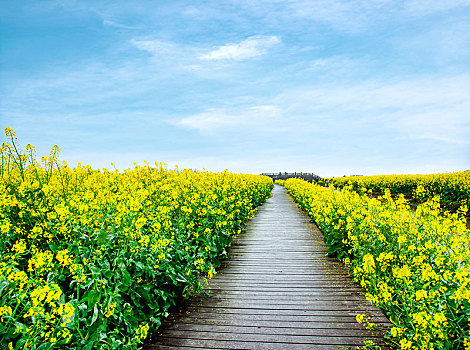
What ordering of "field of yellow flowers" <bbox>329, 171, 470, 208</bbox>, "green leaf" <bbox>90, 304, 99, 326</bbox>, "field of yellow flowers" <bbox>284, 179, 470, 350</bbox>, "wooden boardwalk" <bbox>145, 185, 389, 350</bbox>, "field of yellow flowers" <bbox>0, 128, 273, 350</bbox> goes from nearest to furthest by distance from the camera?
1. "field of yellow flowers" <bbox>0, 128, 273, 350</bbox>
2. "green leaf" <bbox>90, 304, 99, 326</bbox>
3. "field of yellow flowers" <bbox>284, 179, 470, 350</bbox>
4. "wooden boardwalk" <bbox>145, 185, 389, 350</bbox>
5. "field of yellow flowers" <bbox>329, 171, 470, 208</bbox>

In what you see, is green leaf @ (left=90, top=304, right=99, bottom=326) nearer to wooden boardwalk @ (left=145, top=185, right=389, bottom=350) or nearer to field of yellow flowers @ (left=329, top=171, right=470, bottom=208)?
wooden boardwalk @ (left=145, top=185, right=389, bottom=350)

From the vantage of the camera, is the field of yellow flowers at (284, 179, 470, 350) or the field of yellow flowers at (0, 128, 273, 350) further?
the field of yellow flowers at (284, 179, 470, 350)

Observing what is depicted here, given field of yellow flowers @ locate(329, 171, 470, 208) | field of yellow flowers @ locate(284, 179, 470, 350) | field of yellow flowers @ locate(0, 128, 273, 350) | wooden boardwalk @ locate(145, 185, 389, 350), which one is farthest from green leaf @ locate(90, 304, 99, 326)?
field of yellow flowers @ locate(329, 171, 470, 208)

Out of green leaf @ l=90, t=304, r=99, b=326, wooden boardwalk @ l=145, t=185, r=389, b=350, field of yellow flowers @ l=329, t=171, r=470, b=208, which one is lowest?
wooden boardwalk @ l=145, t=185, r=389, b=350

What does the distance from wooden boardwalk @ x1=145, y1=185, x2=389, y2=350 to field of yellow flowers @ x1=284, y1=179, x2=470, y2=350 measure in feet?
1.26

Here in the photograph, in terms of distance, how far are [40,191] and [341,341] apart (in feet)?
12.6

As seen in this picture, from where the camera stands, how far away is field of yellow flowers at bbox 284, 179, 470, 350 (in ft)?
Result: 8.33

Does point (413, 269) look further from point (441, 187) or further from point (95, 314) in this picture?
point (441, 187)

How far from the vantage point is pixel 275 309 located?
4.18 meters

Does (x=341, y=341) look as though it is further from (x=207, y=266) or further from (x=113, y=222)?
(x=113, y=222)

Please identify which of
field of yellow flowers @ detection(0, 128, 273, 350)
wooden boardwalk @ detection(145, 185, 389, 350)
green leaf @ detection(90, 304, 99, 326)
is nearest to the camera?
field of yellow flowers @ detection(0, 128, 273, 350)

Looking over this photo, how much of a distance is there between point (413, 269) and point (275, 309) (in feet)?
5.97

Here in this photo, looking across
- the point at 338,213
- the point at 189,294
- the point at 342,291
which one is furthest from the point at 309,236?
the point at 189,294

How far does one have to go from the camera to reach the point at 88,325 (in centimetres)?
244
